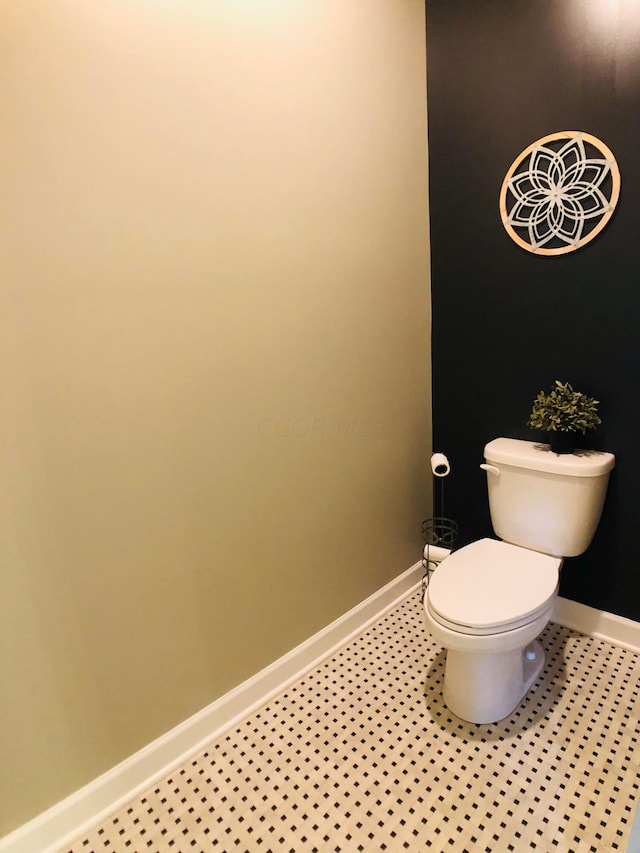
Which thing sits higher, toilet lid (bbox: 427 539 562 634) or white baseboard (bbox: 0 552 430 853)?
toilet lid (bbox: 427 539 562 634)

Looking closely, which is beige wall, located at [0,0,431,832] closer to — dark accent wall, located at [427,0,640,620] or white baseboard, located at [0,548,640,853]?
white baseboard, located at [0,548,640,853]

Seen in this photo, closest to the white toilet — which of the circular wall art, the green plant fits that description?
the green plant

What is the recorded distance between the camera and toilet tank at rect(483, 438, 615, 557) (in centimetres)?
168

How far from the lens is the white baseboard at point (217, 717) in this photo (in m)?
1.27

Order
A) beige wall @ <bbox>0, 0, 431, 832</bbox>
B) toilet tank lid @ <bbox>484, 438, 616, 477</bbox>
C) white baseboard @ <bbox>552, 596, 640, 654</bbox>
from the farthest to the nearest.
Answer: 1. white baseboard @ <bbox>552, 596, 640, 654</bbox>
2. toilet tank lid @ <bbox>484, 438, 616, 477</bbox>
3. beige wall @ <bbox>0, 0, 431, 832</bbox>

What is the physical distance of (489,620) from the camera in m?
1.41

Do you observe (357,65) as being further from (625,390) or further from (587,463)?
(587,463)

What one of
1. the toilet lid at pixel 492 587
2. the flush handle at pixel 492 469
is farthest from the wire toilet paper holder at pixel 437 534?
the toilet lid at pixel 492 587

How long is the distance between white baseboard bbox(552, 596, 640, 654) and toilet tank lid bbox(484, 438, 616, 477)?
63cm

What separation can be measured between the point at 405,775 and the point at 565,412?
1.27 metres

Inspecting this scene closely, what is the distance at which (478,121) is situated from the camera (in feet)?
6.10

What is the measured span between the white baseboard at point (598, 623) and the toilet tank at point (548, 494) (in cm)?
37

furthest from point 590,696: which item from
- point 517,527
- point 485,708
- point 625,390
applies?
point 625,390

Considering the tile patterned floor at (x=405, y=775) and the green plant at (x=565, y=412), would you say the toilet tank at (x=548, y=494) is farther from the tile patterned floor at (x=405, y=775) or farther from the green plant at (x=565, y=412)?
the tile patterned floor at (x=405, y=775)
